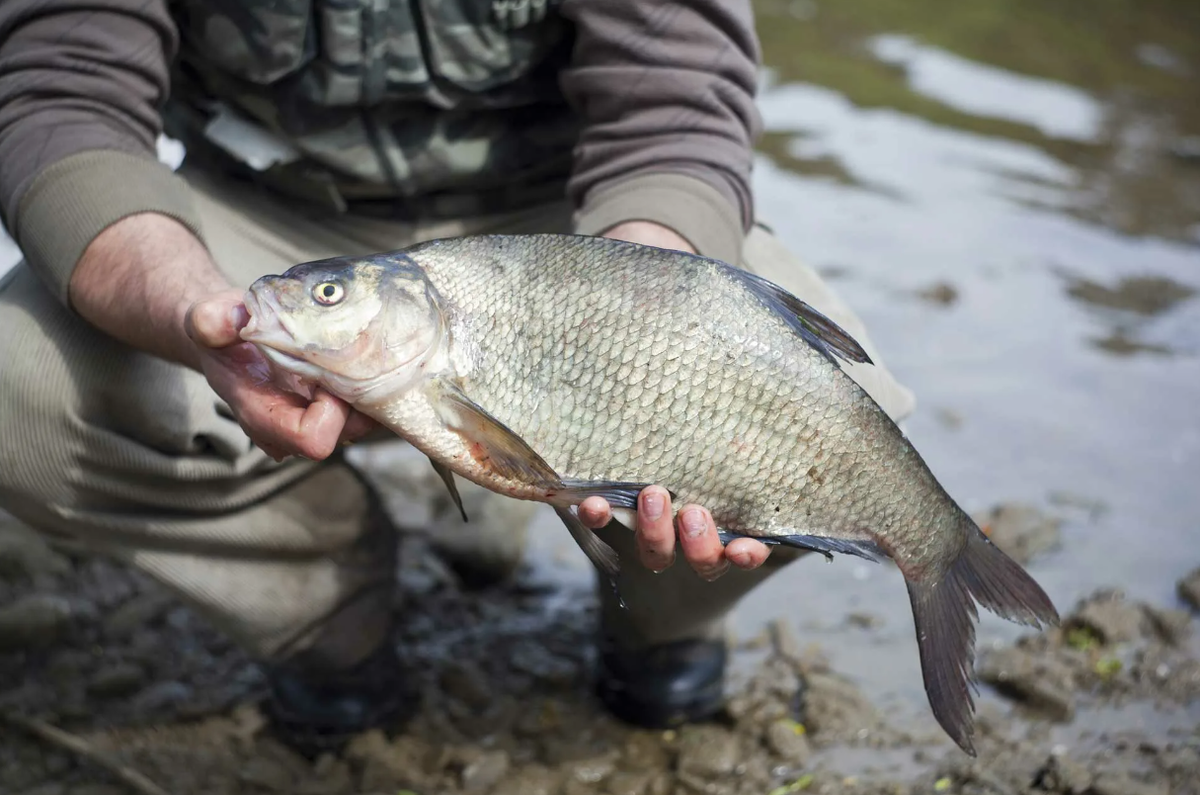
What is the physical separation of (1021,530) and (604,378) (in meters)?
1.82

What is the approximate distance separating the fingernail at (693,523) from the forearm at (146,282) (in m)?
0.86

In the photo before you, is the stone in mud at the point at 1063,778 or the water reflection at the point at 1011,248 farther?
the water reflection at the point at 1011,248

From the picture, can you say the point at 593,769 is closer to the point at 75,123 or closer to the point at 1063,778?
the point at 1063,778

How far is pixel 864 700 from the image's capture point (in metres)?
2.80

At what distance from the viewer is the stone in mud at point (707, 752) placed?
2623 mm

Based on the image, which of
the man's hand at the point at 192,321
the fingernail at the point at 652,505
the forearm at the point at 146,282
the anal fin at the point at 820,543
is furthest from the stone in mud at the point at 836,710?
the forearm at the point at 146,282

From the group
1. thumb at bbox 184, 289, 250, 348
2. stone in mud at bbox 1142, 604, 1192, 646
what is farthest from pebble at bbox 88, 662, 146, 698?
stone in mud at bbox 1142, 604, 1192, 646

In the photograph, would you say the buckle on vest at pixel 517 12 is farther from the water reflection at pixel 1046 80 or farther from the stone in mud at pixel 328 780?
the water reflection at pixel 1046 80

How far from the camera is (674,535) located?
2.02 meters

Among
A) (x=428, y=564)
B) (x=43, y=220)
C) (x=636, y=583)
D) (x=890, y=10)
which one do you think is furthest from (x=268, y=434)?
(x=890, y=10)

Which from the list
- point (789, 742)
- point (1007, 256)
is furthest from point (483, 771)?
point (1007, 256)

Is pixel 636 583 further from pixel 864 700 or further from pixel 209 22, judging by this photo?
pixel 209 22

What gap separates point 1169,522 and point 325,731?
7.44 feet

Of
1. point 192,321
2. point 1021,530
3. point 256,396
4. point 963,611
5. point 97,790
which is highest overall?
point 192,321
